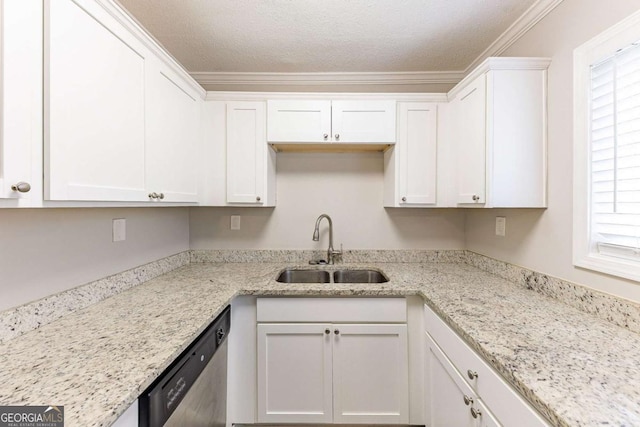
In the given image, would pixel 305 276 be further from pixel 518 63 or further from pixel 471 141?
pixel 518 63

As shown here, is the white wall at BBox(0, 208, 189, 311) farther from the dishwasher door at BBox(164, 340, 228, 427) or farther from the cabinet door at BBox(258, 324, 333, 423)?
the cabinet door at BBox(258, 324, 333, 423)

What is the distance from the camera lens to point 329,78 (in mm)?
2244

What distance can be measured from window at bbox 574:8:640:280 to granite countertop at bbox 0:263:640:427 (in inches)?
11.8

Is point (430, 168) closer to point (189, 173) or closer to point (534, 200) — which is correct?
point (534, 200)

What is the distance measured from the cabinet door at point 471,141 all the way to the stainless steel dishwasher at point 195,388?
5.10 feet

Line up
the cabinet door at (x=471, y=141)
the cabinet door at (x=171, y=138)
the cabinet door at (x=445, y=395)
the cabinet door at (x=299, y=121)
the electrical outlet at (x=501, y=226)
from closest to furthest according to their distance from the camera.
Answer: the cabinet door at (x=445, y=395)
the cabinet door at (x=171, y=138)
the cabinet door at (x=471, y=141)
the electrical outlet at (x=501, y=226)
the cabinet door at (x=299, y=121)

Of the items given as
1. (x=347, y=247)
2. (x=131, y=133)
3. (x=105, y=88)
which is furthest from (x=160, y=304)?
(x=347, y=247)

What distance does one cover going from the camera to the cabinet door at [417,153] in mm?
1969

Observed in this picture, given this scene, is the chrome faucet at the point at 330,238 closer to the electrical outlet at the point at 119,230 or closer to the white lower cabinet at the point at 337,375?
the white lower cabinet at the point at 337,375

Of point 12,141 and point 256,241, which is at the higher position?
point 12,141

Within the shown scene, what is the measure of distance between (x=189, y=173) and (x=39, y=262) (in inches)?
32.9

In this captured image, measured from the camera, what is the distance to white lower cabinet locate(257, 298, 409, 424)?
161 centimetres

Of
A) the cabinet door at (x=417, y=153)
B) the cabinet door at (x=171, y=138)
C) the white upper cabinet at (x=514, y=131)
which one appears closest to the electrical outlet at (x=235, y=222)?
the cabinet door at (x=171, y=138)

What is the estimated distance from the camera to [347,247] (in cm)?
230
